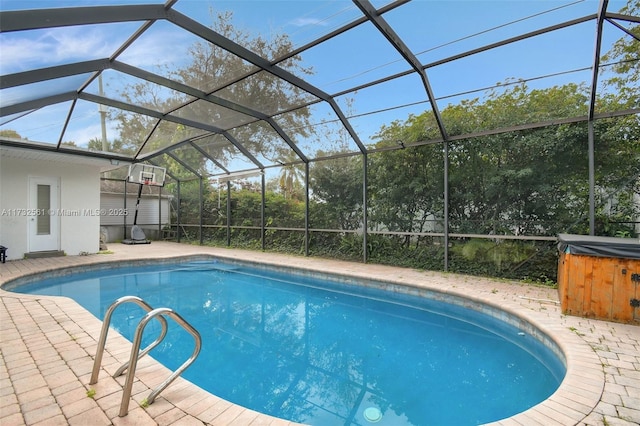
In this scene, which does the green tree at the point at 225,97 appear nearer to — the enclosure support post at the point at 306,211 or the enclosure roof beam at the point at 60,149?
the enclosure roof beam at the point at 60,149

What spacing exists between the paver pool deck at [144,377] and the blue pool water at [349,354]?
0.44 metres

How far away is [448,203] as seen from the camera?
6.80 metres

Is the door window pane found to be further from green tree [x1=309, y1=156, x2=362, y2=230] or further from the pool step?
green tree [x1=309, y1=156, x2=362, y2=230]

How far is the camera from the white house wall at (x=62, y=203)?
7762 mm

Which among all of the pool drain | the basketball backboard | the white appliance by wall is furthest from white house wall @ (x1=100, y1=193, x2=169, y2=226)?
the pool drain

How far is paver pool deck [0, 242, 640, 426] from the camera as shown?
6.53 feet

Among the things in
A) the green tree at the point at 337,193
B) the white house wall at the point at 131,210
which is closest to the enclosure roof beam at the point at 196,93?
the green tree at the point at 337,193

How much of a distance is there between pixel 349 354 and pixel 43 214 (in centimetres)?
933

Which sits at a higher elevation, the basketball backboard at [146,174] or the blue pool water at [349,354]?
the basketball backboard at [146,174]

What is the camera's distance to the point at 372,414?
2.67 m

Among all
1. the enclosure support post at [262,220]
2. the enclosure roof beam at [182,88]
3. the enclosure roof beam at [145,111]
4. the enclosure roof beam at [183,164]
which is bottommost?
the enclosure support post at [262,220]

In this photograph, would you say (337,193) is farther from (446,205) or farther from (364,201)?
(446,205)

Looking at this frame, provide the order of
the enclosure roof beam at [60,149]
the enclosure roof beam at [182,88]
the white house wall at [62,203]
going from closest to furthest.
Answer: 1. the enclosure roof beam at [182,88]
2. the enclosure roof beam at [60,149]
3. the white house wall at [62,203]

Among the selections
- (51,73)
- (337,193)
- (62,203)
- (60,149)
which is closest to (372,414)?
(51,73)
